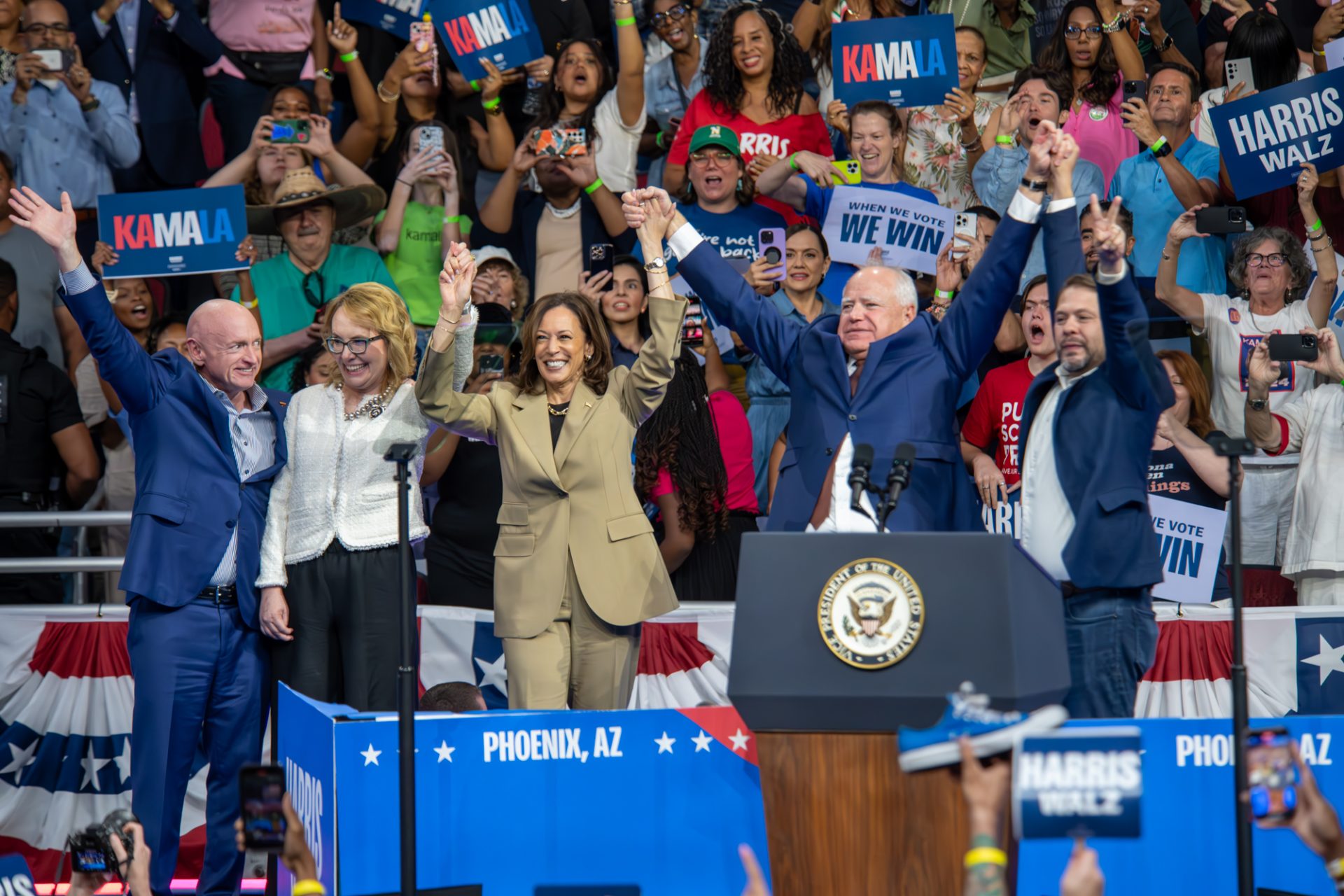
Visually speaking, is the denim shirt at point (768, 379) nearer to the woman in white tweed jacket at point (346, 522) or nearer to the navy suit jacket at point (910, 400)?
the navy suit jacket at point (910, 400)

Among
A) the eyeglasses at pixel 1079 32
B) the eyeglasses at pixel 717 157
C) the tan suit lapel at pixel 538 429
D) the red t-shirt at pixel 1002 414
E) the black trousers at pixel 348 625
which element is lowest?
the black trousers at pixel 348 625

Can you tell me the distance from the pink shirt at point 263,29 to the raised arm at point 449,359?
3598 mm

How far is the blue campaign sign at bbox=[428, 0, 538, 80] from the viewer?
6984 mm

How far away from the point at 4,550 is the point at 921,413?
Result: 4098 mm

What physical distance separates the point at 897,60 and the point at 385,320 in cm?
281

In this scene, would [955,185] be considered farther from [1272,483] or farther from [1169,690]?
[1169,690]

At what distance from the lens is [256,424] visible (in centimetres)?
455

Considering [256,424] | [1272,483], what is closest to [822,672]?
[256,424]

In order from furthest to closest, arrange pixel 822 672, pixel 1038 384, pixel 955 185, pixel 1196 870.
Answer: pixel 955 185, pixel 1038 384, pixel 1196 870, pixel 822 672

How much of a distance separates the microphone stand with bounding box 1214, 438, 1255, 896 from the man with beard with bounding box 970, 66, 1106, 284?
3.32m

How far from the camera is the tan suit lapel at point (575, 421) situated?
14.6 feet

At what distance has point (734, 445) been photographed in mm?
5730

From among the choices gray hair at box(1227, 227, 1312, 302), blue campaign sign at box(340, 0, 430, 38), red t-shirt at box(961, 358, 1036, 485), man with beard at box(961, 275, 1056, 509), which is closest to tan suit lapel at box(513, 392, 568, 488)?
man with beard at box(961, 275, 1056, 509)

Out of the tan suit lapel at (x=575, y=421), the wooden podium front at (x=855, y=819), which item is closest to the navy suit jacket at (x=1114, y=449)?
the wooden podium front at (x=855, y=819)
